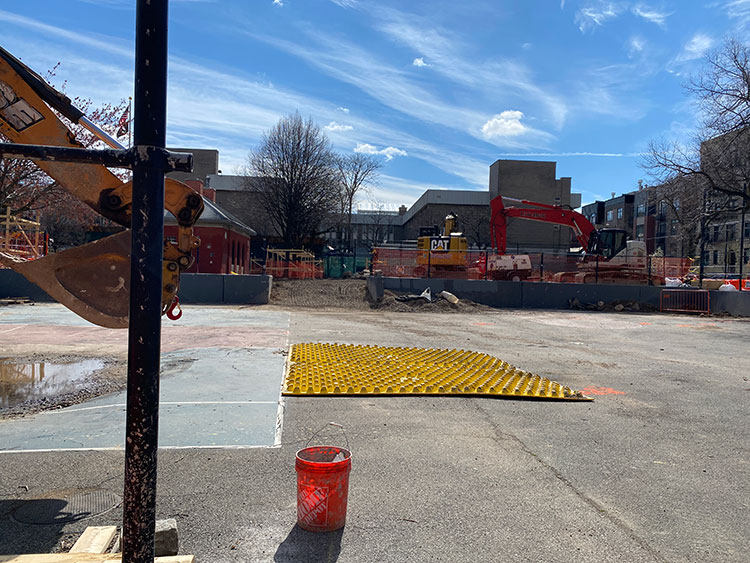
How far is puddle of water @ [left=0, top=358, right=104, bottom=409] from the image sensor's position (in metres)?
7.40

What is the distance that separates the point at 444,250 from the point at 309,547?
27.6 meters

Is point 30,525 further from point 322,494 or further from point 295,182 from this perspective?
point 295,182

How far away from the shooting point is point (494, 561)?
11.1 ft

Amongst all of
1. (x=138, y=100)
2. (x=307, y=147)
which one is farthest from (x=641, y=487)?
(x=307, y=147)

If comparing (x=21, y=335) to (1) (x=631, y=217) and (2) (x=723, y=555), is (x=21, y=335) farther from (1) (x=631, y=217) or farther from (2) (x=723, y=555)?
(1) (x=631, y=217)

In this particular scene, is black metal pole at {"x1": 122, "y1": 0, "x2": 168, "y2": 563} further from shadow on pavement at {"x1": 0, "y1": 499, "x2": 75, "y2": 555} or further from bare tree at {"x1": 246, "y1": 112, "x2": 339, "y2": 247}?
bare tree at {"x1": 246, "y1": 112, "x2": 339, "y2": 247}

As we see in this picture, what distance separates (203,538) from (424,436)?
2823 mm

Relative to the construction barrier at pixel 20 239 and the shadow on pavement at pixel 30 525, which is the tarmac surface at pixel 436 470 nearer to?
the shadow on pavement at pixel 30 525

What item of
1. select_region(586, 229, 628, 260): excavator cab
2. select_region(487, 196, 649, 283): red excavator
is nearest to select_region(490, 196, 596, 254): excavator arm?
select_region(487, 196, 649, 283): red excavator

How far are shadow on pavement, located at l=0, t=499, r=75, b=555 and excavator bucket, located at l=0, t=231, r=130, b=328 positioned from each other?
4.28ft

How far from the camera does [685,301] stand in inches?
1057

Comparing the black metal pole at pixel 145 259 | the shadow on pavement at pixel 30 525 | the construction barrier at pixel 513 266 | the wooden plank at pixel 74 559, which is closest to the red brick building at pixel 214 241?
the construction barrier at pixel 513 266

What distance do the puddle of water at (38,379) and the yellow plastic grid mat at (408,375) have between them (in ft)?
10.2

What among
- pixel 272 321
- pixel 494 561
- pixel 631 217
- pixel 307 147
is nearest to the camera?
pixel 494 561
